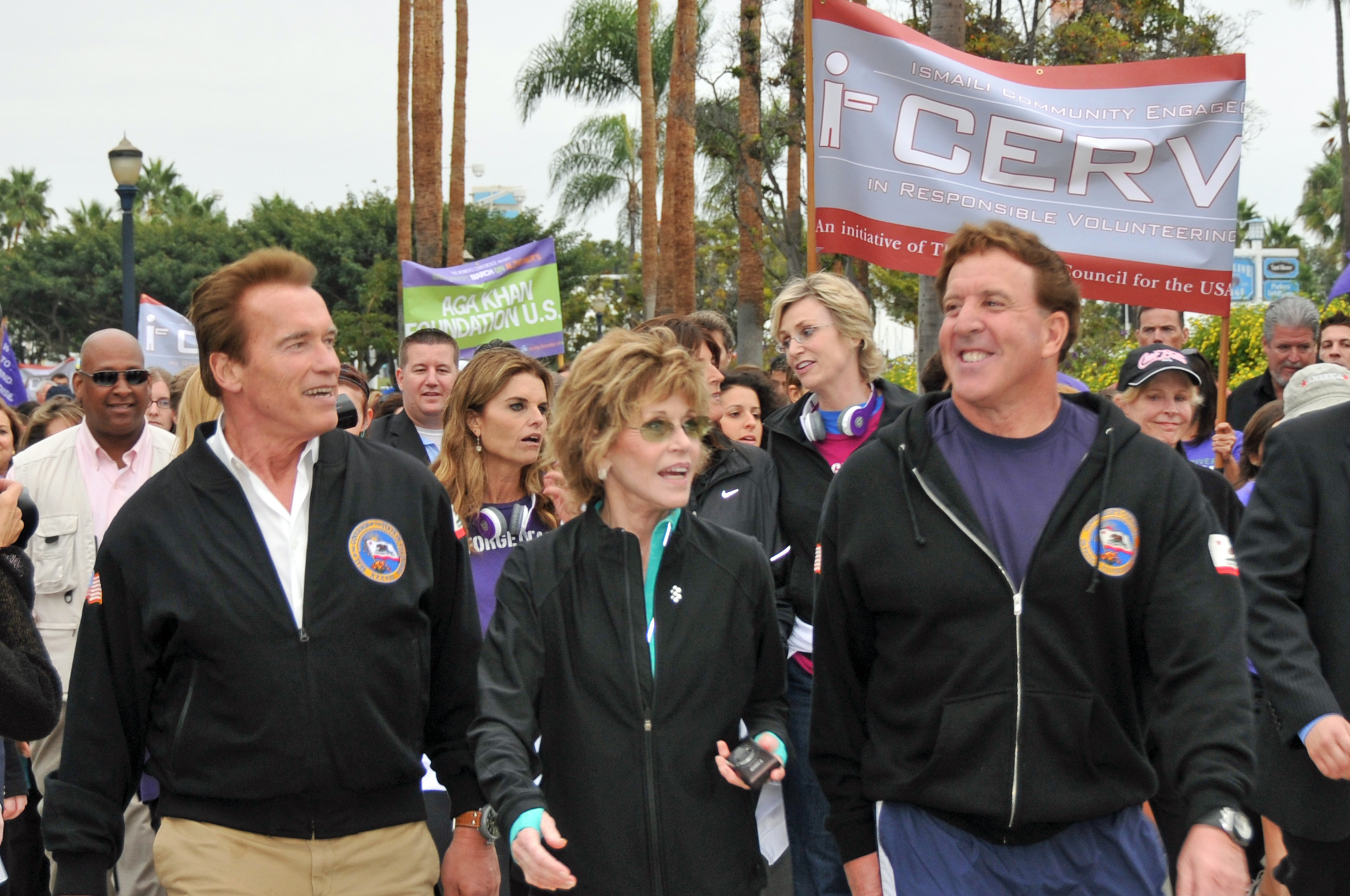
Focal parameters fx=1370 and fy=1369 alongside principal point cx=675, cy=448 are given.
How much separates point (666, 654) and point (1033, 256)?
1.33m

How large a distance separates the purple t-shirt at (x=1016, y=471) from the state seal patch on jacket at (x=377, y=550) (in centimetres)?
139

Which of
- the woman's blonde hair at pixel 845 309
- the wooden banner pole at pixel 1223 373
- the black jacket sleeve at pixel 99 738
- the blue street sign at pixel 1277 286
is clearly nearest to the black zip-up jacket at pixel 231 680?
the black jacket sleeve at pixel 99 738

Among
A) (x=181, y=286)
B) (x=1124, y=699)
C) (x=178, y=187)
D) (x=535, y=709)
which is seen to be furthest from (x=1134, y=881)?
(x=178, y=187)

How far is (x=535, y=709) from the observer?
3.36m

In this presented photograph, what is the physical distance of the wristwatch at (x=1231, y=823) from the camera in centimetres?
284

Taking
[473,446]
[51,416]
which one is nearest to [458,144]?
[51,416]

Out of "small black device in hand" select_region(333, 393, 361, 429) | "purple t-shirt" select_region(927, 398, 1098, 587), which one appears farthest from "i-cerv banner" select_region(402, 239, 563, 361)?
"purple t-shirt" select_region(927, 398, 1098, 587)

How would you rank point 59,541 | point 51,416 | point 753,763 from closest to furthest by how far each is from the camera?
1. point 753,763
2. point 59,541
3. point 51,416

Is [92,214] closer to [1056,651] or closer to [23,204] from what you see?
[23,204]

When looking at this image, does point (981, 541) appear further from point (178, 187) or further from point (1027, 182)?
point (178, 187)

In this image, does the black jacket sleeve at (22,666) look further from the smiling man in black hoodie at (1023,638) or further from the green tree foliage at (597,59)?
the green tree foliage at (597,59)

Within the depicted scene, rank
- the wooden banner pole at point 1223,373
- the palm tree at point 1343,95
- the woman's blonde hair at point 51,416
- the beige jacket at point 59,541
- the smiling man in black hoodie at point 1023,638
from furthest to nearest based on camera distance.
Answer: the palm tree at point 1343,95 → the woman's blonde hair at point 51,416 → the wooden banner pole at point 1223,373 → the beige jacket at point 59,541 → the smiling man in black hoodie at point 1023,638

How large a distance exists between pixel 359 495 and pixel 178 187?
86.1 metres

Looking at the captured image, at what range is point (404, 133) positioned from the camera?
29.9 m
